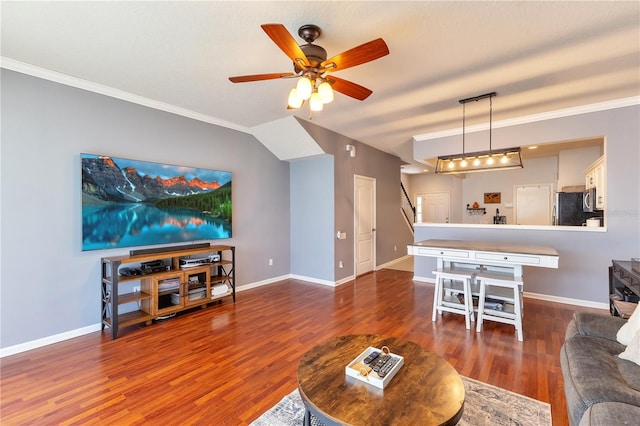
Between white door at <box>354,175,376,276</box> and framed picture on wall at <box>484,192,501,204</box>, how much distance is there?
374 cm

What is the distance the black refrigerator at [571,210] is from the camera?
15.4 ft

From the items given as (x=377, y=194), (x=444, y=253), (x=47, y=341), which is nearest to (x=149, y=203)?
(x=47, y=341)

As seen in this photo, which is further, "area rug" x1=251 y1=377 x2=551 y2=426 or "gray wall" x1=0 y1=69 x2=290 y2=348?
"gray wall" x1=0 y1=69 x2=290 y2=348

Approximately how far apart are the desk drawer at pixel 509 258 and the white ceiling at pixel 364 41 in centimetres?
189

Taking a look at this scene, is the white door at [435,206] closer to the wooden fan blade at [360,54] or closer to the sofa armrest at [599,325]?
the sofa armrest at [599,325]

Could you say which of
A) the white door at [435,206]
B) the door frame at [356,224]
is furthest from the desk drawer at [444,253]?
the white door at [435,206]

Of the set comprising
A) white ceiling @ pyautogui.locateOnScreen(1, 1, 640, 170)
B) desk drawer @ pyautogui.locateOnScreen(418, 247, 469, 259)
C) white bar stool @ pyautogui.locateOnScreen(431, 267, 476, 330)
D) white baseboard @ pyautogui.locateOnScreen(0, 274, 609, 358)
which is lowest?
white baseboard @ pyautogui.locateOnScreen(0, 274, 609, 358)

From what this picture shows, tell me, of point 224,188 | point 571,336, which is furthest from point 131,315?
point 571,336

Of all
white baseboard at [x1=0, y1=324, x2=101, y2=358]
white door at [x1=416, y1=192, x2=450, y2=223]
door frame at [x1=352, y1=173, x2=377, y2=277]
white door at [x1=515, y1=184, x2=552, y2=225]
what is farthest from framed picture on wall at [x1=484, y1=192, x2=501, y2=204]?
white baseboard at [x1=0, y1=324, x2=101, y2=358]

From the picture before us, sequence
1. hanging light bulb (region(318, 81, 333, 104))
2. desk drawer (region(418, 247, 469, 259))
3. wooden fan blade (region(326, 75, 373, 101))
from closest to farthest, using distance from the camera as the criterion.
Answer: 1. hanging light bulb (region(318, 81, 333, 104))
2. wooden fan blade (region(326, 75, 373, 101))
3. desk drawer (region(418, 247, 469, 259))

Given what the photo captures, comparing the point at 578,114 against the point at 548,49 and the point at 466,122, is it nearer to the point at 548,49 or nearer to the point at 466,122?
the point at 466,122

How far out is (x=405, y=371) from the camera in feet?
5.20

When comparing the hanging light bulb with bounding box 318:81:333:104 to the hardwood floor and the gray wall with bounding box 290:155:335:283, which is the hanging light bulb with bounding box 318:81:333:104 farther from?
the gray wall with bounding box 290:155:335:283

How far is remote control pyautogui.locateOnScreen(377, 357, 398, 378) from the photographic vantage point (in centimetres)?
150
